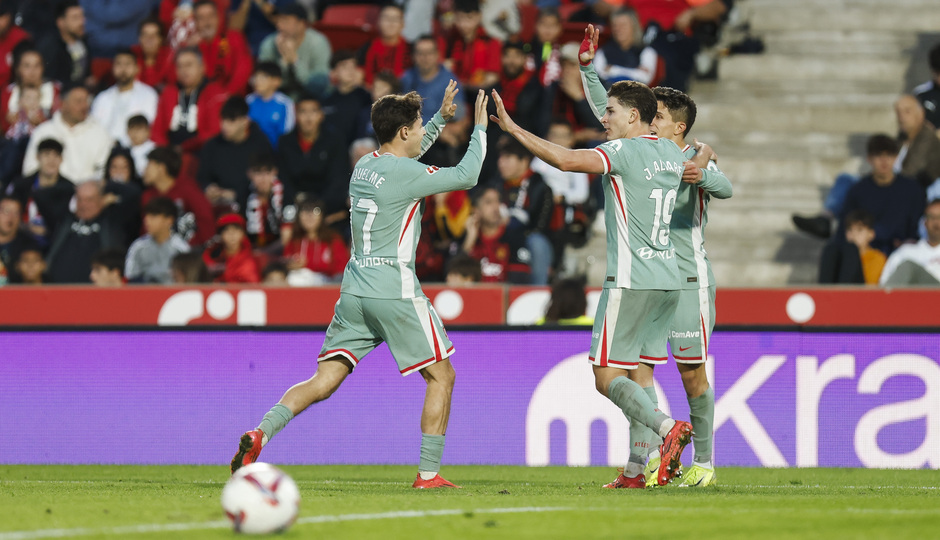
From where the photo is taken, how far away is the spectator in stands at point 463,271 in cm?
1164

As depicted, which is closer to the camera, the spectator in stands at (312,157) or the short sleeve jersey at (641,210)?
the short sleeve jersey at (641,210)

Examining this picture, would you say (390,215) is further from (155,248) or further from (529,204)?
(155,248)

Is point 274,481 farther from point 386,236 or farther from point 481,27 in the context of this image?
point 481,27

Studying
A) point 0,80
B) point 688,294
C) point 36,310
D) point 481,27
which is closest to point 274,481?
point 688,294

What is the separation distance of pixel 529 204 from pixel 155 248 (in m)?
3.62

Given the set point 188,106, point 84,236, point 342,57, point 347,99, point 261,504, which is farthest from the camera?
point 188,106

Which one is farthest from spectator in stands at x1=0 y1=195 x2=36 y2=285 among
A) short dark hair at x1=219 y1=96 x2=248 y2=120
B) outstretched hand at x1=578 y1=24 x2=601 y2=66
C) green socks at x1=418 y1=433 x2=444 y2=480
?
outstretched hand at x1=578 y1=24 x2=601 y2=66

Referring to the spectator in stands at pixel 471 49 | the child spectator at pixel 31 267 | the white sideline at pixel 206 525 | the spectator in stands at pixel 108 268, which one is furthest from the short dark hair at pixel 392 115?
the spectator in stands at pixel 471 49

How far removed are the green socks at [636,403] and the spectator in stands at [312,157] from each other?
706 centimetres

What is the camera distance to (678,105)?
7.68 metres

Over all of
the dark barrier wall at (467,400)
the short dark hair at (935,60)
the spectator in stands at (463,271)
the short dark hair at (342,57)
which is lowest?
the dark barrier wall at (467,400)

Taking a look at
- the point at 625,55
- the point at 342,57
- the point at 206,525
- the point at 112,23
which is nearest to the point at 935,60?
the point at 625,55

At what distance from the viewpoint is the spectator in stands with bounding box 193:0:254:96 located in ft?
50.9

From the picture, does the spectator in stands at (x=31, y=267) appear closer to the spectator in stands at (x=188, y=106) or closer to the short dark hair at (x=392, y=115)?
the spectator in stands at (x=188, y=106)
